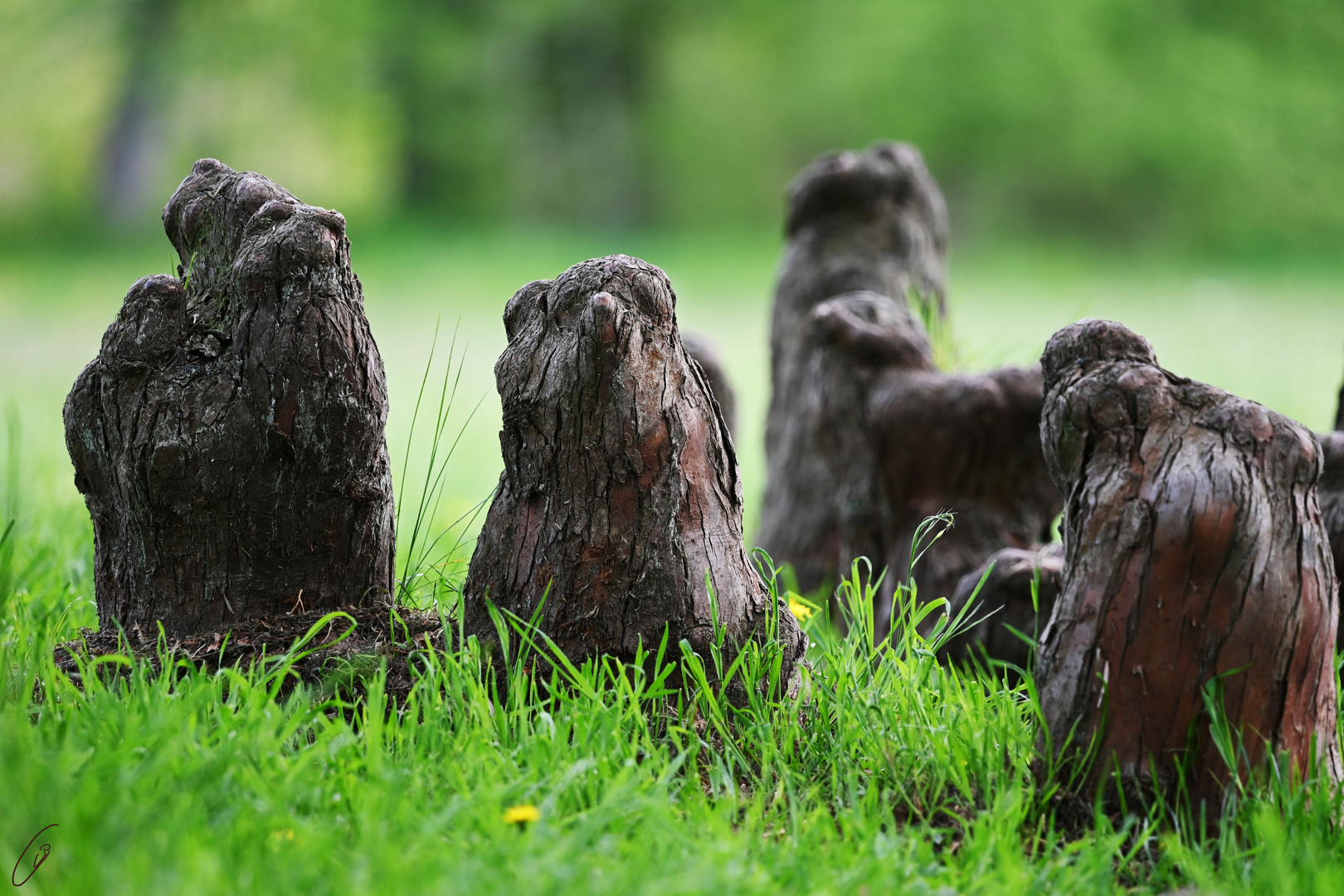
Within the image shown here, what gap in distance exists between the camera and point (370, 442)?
7.70 feet

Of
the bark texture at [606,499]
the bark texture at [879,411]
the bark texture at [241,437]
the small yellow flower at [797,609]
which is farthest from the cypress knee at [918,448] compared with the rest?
the bark texture at [241,437]

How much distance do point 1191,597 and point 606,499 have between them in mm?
1094

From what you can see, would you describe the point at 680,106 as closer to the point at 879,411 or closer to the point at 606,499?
the point at 879,411

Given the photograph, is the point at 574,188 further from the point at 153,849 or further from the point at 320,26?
the point at 153,849

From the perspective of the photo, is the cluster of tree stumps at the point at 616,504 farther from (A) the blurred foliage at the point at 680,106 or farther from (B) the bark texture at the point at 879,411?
(A) the blurred foliage at the point at 680,106

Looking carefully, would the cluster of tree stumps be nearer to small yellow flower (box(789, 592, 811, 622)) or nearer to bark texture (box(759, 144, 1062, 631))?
small yellow flower (box(789, 592, 811, 622))

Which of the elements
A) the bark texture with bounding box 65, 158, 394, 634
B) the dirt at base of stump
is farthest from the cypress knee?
the bark texture with bounding box 65, 158, 394, 634

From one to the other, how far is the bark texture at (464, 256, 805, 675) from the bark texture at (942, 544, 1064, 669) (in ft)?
2.61

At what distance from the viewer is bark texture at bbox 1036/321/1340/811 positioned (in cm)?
185

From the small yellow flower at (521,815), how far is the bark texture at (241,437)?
2.76 ft

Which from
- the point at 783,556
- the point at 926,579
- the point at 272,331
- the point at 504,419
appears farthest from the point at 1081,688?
the point at 783,556

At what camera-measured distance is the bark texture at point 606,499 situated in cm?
219

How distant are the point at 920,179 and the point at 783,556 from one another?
1816 mm

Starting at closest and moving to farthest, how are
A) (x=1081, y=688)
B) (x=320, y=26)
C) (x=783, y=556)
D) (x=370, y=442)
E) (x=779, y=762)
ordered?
(x=1081, y=688) → (x=779, y=762) → (x=370, y=442) → (x=783, y=556) → (x=320, y=26)
